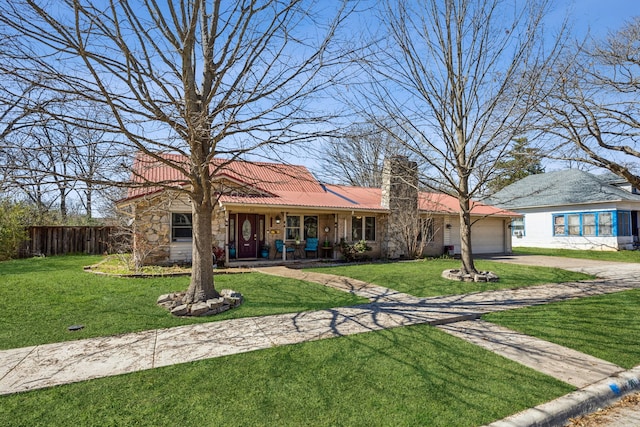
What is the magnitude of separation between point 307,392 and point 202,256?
395 centimetres

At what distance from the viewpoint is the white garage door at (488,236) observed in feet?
64.9

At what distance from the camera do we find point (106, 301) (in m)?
7.05

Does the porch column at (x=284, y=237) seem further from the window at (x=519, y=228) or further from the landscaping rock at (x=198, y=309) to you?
the window at (x=519, y=228)

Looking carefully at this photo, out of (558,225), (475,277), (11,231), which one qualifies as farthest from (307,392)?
(558,225)

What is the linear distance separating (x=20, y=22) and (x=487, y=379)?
695 centimetres

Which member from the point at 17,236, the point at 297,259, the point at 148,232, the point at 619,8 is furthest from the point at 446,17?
the point at 17,236

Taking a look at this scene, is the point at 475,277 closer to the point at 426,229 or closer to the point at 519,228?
the point at 426,229

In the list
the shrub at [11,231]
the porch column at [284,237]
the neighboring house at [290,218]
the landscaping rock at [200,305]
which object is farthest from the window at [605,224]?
the shrub at [11,231]

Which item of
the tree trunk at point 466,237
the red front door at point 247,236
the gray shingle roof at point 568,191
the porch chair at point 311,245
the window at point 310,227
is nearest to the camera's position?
the tree trunk at point 466,237

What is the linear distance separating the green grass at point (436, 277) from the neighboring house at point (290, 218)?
229 cm

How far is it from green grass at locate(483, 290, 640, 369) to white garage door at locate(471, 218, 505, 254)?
39.5ft

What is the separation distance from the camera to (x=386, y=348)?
15.4 feet

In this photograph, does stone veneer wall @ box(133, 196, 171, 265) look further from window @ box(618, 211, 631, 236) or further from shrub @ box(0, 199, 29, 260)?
window @ box(618, 211, 631, 236)

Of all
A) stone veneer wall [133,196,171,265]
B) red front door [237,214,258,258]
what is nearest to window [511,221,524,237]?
red front door [237,214,258,258]
